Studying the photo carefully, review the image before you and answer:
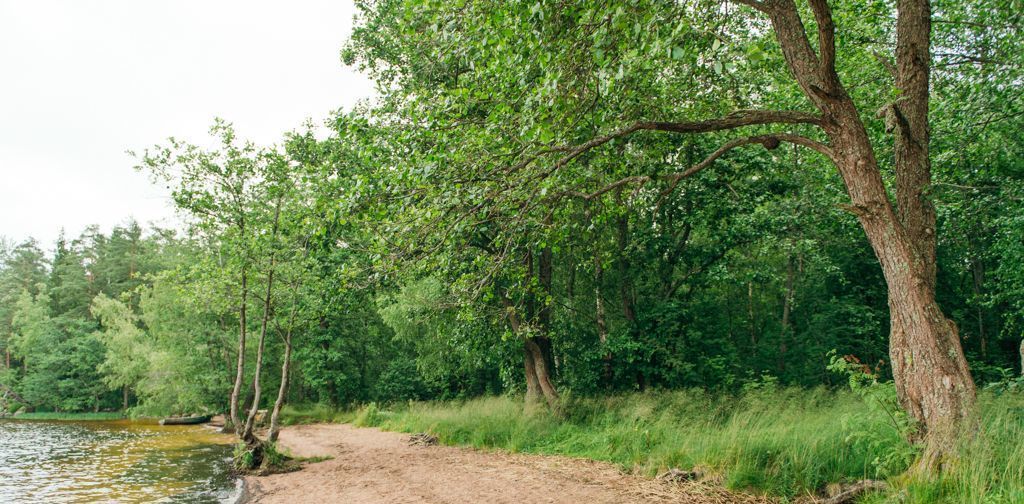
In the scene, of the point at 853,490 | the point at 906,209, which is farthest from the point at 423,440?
the point at 906,209

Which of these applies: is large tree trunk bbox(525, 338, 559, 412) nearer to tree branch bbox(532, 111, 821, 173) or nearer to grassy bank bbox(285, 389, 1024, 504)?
grassy bank bbox(285, 389, 1024, 504)

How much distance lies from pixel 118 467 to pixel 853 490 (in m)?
16.6

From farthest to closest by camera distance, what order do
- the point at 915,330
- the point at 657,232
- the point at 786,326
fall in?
the point at 786,326
the point at 657,232
the point at 915,330

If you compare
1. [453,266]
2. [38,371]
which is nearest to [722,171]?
[453,266]

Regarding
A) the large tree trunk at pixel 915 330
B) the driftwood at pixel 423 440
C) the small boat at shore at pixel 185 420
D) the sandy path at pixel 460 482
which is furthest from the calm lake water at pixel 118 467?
the large tree trunk at pixel 915 330

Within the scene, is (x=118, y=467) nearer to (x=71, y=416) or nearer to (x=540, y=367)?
(x=540, y=367)

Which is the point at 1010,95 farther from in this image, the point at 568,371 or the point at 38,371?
the point at 38,371

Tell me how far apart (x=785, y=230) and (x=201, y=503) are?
1387cm

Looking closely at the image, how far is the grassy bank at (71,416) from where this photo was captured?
35.5 meters

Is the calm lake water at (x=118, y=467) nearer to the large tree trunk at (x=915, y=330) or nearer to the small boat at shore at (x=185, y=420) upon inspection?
the small boat at shore at (x=185, y=420)

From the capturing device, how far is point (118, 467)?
13977 millimetres

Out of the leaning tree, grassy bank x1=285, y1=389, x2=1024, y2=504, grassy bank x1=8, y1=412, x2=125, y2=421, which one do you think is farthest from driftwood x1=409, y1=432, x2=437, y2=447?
grassy bank x1=8, y1=412, x2=125, y2=421

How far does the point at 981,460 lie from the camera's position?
4.57 m

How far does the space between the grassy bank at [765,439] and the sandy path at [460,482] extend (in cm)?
52
